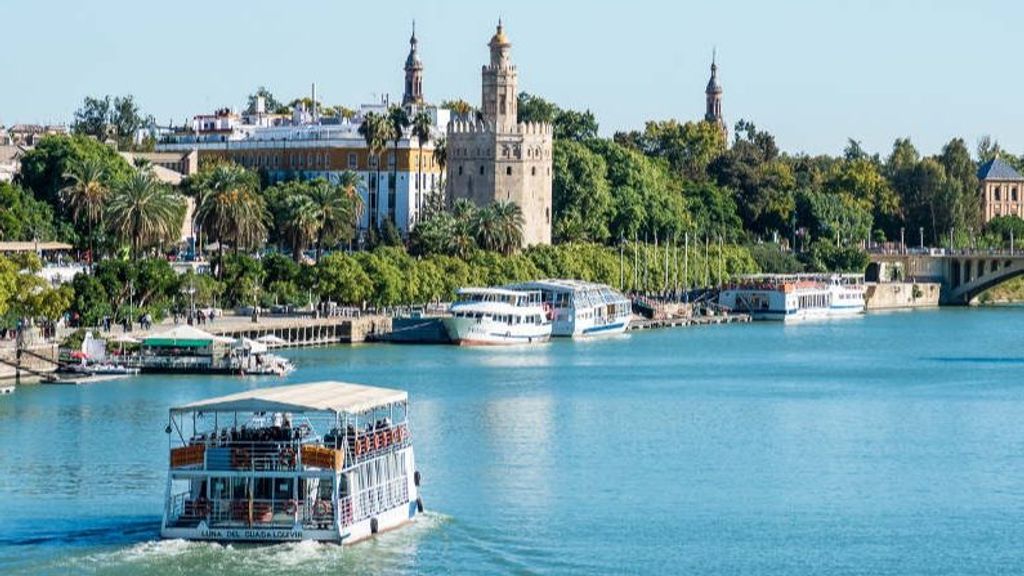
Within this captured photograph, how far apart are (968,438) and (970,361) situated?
31981 mm

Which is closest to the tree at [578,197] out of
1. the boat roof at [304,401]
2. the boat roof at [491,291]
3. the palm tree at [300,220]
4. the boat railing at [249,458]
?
the palm tree at [300,220]

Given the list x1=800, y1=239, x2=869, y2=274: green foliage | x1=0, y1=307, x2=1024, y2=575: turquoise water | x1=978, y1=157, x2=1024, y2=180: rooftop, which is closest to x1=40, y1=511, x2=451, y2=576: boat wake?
x1=0, y1=307, x2=1024, y2=575: turquoise water

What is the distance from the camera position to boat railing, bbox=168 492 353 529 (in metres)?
46.0

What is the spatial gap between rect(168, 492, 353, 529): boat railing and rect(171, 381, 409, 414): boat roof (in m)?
1.70

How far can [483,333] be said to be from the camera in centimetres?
10569

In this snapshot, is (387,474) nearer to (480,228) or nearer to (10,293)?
(10,293)

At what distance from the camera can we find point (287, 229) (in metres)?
114

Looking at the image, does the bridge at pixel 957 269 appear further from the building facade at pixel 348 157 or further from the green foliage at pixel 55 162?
the green foliage at pixel 55 162

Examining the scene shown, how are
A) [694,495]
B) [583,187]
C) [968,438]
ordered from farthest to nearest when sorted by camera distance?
1. [583,187]
2. [968,438]
3. [694,495]

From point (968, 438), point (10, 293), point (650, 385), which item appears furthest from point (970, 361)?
point (10, 293)

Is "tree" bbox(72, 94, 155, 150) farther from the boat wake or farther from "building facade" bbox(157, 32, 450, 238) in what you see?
the boat wake

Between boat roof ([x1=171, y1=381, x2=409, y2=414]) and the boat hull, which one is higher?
the boat hull

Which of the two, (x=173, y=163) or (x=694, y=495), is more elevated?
(x=173, y=163)

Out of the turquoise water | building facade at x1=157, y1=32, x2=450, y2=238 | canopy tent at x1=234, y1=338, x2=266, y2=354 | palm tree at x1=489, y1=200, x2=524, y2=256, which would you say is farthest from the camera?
building facade at x1=157, y1=32, x2=450, y2=238
